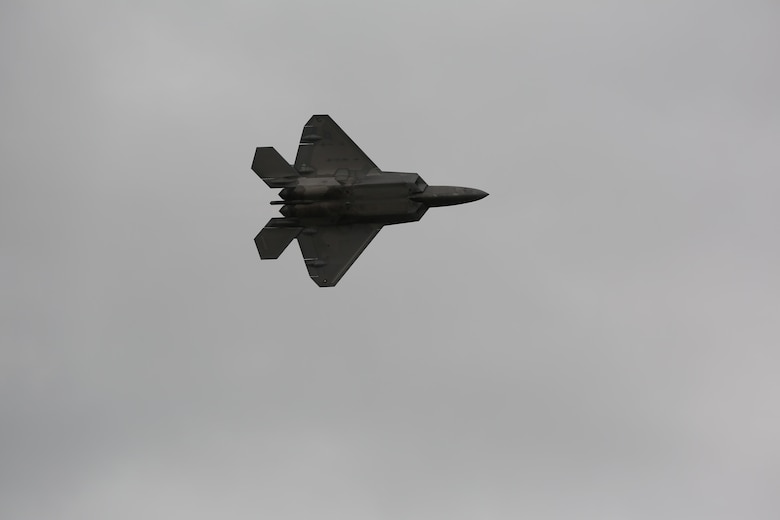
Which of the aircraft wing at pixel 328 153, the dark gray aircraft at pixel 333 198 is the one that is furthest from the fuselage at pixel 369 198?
the aircraft wing at pixel 328 153

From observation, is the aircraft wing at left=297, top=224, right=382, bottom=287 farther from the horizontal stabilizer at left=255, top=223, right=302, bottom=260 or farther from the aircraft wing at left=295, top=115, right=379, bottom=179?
the aircraft wing at left=295, top=115, right=379, bottom=179

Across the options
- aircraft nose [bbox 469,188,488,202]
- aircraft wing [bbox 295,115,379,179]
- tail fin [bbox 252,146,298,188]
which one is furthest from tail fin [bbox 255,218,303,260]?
aircraft nose [bbox 469,188,488,202]

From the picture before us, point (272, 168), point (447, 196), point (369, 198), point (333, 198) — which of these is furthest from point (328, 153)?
point (447, 196)

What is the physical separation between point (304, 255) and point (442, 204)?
30.2 ft

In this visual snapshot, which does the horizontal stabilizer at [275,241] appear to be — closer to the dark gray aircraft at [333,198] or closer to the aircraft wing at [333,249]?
the dark gray aircraft at [333,198]

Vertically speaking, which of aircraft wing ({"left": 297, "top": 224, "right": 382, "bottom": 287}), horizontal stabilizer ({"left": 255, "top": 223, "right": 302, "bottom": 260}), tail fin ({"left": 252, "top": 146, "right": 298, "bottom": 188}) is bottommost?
aircraft wing ({"left": 297, "top": 224, "right": 382, "bottom": 287})

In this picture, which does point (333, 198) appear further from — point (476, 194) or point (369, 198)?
point (476, 194)

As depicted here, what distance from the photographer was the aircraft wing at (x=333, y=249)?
6462cm

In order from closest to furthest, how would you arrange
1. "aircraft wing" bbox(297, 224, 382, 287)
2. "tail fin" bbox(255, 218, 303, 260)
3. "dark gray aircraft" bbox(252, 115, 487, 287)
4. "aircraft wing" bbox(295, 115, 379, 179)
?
"dark gray aircraft" bbox(252, 115, 487, 287) < "aircraft wing" bbox(297, 224, 382, 287) < "aircraft wing" bbox(295, 115, 379, 179) < "tail fin" bbox(255, 218, 303, 260)

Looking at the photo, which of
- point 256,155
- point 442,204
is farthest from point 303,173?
point 442,204

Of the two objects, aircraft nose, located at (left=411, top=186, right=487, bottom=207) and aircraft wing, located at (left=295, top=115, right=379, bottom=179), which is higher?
aircraft wing, located at (left=295, top=115, right=379, bottom=179)

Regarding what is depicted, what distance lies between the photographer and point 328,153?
218 ft

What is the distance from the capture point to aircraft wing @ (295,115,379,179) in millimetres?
65500

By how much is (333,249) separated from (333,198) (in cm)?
316
